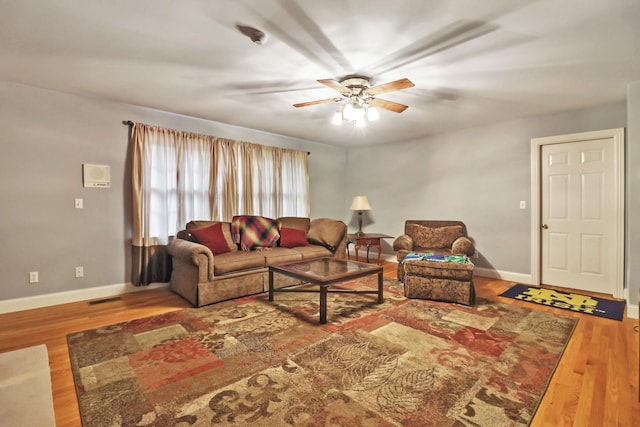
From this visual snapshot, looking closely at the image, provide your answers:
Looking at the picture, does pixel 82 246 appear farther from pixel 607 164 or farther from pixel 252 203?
pixel 607 164

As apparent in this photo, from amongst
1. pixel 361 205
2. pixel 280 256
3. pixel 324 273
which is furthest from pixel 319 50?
pixel 361 205

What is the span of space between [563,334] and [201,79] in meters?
4.17

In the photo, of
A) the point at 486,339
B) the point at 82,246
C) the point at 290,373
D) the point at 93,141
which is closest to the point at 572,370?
the point at 486,339

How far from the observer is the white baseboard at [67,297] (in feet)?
10.7

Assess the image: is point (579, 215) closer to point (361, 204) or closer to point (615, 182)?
point (615, 182)

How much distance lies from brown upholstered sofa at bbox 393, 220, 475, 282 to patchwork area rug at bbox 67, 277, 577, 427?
4.77 feet

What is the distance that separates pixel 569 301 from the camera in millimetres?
3637

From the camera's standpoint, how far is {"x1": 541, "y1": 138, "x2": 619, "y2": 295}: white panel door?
390cm

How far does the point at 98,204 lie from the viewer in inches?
149

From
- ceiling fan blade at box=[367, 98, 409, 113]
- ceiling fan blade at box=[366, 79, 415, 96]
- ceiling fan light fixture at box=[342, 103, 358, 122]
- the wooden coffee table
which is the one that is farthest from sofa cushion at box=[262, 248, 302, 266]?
ceiling fan blade at box=[366, 79, 415, 96]

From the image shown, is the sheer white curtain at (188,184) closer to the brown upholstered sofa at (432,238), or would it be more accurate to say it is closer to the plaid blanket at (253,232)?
the plaid blanket at (253,232)

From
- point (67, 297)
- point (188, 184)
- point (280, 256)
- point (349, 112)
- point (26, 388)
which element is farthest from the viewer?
point (188, 184)

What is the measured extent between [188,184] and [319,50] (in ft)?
9.41

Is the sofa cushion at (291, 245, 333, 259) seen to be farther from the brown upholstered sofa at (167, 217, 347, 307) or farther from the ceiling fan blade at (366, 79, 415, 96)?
the ceiling fan blade at (366, 79, 415, 96)
